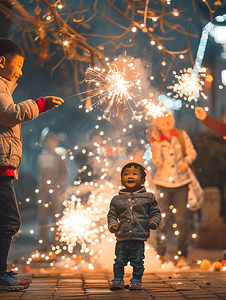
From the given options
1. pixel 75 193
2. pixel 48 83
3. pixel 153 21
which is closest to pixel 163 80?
pixel 153 21

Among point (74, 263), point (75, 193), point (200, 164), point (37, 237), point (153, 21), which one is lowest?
point (74, 263)

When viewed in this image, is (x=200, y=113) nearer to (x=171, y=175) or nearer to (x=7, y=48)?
(x=171, y=175)

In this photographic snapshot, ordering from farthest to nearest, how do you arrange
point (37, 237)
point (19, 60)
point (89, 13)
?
point (89, 13) < point (37, 237) < point (19, 60)

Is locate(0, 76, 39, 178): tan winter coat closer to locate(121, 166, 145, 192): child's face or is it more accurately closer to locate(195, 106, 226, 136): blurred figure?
locate(121, 166, 145, 192): child's face

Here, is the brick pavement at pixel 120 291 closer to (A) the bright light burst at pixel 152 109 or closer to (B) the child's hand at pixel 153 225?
(B) the child's hand at pixel 153 225

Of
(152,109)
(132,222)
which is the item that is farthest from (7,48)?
(132,222)

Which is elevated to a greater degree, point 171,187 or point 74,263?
point 171,187

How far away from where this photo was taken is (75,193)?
3496mm

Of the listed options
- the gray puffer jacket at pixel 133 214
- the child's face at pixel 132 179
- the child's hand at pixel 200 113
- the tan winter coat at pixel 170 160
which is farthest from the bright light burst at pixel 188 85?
the gray puffer jacket at pixel 133 214

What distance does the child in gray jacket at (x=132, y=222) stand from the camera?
9.42 ft

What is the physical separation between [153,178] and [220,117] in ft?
2.98

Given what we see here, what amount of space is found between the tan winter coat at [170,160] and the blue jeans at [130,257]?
0.84 meters

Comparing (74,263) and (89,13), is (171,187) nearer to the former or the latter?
(74,263)

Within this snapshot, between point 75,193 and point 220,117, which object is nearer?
point 75,193
